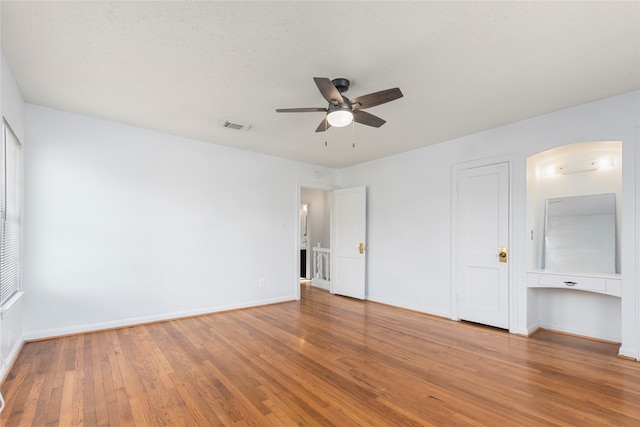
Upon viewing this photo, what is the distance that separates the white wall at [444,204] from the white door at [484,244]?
0.15 metres

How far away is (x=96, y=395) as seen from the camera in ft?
7.85

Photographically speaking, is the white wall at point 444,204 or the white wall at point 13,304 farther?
the white wall at point 444,204

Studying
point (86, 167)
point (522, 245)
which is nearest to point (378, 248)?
point (522, 245)

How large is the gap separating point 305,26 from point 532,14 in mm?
1474

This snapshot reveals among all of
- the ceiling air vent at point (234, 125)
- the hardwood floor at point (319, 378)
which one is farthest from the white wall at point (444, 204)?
the ceiling air vent at point (234, 125)


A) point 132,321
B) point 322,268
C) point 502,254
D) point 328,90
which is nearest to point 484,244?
point 502,254

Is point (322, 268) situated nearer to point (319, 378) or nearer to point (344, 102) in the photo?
point (319, 378)

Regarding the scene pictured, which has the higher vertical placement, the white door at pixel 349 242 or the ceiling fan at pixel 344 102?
the ceiling fan at pixel 344 102

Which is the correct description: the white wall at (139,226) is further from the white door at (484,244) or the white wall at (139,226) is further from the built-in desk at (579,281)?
the built-in desk at (579,281)

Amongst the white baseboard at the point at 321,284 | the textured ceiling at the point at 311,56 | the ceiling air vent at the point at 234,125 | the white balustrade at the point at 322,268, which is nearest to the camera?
the textured ceiling at the point at 311,56

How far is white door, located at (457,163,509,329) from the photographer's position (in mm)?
4074

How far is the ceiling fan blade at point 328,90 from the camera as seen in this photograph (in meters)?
2.24

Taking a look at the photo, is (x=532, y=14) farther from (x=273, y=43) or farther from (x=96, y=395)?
(x=96, y=395)

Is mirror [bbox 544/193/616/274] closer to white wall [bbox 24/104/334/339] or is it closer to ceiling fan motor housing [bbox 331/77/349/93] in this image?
ceiling fan motor housing [bbox 331/77/349/93]
